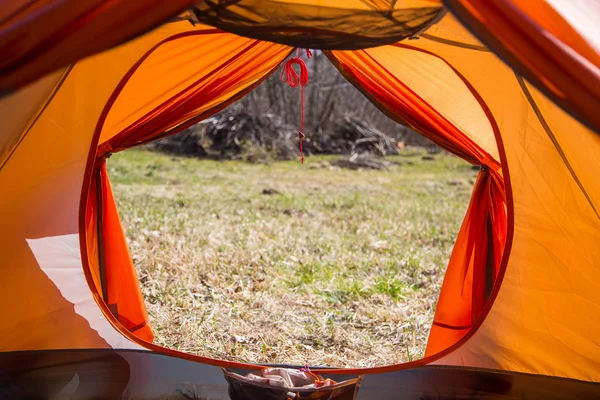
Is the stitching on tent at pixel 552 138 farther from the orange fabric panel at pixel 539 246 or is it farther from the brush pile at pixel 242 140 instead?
the brush pile at pixel 242 140

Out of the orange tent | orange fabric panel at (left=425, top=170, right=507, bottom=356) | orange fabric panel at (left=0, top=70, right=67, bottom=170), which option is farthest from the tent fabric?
orange fabric panel at (left=425, top=170, right=507, bottom=356)

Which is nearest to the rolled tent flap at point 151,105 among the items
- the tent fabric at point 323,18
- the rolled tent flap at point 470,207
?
the rolled tent flap at point 470,207

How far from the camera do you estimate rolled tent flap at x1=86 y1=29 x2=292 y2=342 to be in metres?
3.43

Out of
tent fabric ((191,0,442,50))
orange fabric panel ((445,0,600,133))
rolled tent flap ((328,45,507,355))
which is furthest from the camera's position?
rolled tent flap ((328,45,507,355))

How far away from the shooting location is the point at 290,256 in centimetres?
546

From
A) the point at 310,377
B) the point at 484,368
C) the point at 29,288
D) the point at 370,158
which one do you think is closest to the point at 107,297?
the point at 29,288

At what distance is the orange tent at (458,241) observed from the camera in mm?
2748

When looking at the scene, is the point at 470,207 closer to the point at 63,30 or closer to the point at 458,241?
the point at 458,241

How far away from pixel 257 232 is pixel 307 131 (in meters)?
4.76

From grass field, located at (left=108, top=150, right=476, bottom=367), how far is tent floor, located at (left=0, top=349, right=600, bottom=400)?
70 cm

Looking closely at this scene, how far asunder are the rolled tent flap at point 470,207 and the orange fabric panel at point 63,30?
5.23 feet

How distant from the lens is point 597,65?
1.99 meters

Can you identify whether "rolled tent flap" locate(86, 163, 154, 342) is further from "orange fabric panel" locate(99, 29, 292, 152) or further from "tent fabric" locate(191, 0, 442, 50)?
"tent fabric" locate(191, 0, 442, 50)

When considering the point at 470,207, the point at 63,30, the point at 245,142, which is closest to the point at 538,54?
the point at 63,30
